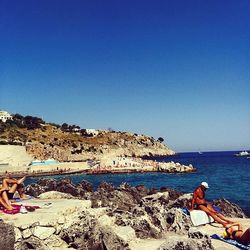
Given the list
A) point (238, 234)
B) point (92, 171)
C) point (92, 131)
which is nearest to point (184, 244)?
point (238, 234)

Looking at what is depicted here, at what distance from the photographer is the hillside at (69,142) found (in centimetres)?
9931

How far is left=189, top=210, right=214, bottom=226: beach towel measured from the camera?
1492cm

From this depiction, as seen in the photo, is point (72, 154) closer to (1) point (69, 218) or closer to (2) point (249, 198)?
(2) point (249, 198)

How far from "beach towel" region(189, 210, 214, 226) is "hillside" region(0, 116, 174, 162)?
7979cm

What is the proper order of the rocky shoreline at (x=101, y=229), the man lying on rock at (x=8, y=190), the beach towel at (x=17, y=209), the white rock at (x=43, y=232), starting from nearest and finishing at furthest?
1. the rocky shoreline at (x=101, y=229)
2. the white rock at (x=43, y=232)
3. the beach towel at (x=17, y=209)
4. the man lying on rock at (x=8, y=190)

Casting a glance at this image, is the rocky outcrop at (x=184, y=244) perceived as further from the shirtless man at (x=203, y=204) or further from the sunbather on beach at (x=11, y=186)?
the sunbather on beach at (x=11, y=186)

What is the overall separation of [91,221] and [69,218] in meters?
0.77

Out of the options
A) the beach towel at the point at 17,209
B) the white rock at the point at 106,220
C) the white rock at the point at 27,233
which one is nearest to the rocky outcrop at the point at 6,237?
the white rock at the point at 27,233

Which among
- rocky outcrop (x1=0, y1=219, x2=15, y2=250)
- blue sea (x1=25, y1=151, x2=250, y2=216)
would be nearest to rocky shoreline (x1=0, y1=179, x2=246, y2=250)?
rocky outcrop (x1=0, y1=219, x2=15, y2=250)

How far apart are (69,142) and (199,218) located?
10093 cm

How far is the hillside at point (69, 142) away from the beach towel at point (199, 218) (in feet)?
262

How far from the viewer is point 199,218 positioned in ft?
49.3

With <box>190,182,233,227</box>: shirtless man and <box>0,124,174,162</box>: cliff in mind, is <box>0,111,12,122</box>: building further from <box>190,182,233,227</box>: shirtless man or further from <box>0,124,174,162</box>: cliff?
<box>190,182,233,227</box>: shirtless man

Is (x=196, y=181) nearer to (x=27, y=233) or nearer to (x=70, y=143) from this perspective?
(x=27, y=233)
